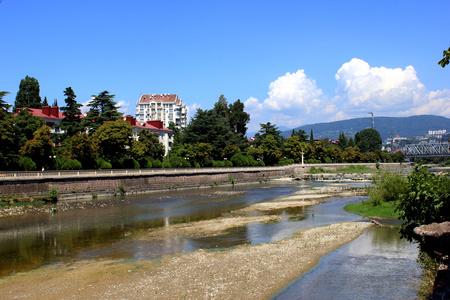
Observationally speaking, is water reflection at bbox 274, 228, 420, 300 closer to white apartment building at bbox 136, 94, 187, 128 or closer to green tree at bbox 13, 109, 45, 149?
green tree at bbox 13, 109, 45, 149

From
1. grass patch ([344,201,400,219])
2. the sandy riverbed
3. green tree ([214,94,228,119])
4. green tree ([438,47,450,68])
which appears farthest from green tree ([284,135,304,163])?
green tree ([438,47,450,68])

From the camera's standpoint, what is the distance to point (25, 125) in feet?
221

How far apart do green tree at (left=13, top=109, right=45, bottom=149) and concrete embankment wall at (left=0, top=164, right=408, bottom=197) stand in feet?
57.4

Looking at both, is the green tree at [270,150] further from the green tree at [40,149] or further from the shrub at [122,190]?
the green tree at [40,149]

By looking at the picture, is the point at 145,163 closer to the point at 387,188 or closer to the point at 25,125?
the point at 25,125

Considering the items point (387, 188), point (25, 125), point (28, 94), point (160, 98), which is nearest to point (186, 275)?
point (387, 188)

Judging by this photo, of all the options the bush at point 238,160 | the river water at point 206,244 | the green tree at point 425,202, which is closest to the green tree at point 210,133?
the bush at point 238,160

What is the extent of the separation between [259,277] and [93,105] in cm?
7608

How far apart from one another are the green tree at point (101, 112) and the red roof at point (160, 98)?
102 meters

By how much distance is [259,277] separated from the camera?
55.8ft

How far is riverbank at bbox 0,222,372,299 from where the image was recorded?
15266 millimetres

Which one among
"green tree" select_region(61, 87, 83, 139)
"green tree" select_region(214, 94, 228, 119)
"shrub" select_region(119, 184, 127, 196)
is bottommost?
"shrub" select_region(119, 184, 127, 196)

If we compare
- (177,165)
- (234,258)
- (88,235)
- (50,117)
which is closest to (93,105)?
(50,117)

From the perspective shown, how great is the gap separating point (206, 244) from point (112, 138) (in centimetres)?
5160
